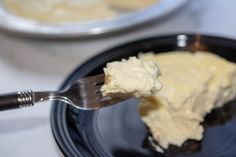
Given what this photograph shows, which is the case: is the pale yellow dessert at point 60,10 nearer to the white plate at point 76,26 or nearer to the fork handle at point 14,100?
the white plate at point 76,26

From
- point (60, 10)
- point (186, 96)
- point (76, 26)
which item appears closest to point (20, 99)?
point (186, 96)

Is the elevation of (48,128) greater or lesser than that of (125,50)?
lesser

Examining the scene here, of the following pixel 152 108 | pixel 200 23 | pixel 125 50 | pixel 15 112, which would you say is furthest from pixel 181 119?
pixel 200 23

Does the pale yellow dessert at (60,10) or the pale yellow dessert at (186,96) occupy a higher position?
the pale yellow dessert at (60,10)

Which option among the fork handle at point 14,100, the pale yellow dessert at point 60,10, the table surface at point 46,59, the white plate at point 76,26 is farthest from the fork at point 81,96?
the pale yellow dessert at point 60,10

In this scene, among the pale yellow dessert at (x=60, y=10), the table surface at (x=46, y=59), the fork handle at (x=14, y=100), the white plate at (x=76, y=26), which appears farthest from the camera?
the pale yellow dessert at (x=60, y=10)

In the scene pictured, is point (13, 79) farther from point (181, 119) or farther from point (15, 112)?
point (181, 119)
